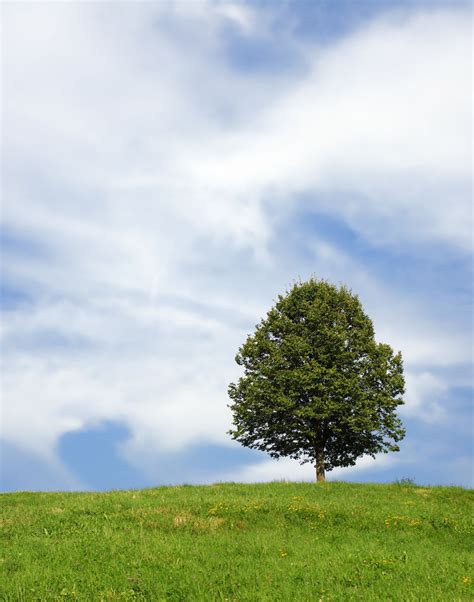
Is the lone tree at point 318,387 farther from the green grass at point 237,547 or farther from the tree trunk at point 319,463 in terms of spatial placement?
the green grass at point 237,547

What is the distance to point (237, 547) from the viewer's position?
18531 mm

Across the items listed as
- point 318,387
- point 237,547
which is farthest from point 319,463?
point 237,547

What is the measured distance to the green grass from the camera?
1475cm

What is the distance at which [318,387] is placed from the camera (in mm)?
41344

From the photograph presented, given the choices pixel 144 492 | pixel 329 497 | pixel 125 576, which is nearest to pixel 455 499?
pixel 329 497

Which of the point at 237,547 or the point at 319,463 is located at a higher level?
the point at 319,463

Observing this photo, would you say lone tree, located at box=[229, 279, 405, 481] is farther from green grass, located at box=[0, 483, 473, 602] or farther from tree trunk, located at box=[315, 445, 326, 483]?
green grass, located at box=[0, 483, 473, 602]

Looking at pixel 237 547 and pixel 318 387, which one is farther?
pixel 318 387

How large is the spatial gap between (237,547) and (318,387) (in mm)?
23539

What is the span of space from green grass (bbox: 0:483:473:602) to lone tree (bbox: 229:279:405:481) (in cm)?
1253

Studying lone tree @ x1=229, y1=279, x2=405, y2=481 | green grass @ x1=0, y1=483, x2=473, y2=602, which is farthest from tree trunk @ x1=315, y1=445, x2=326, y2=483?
green grass @ x1=0, y1=483, x2=473, y2=602

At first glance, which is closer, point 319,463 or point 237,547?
point 237,547

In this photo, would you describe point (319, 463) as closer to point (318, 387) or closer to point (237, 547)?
point (318, 387)

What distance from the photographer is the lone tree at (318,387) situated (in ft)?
136
